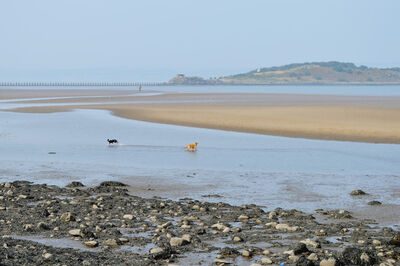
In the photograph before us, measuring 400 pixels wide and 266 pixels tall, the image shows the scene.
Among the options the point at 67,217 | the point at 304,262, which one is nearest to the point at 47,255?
the point at 67,217

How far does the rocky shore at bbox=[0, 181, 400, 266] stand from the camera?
26.3 feet

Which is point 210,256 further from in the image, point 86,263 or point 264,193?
point 264,193

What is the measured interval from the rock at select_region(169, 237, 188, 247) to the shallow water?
11.9 ft

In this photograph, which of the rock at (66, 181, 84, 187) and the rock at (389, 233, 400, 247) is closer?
the rock at (389, 233, 400, 247)

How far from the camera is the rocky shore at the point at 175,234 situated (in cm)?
802

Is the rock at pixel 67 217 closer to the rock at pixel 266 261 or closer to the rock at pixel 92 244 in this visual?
the rock at pixel 92 244

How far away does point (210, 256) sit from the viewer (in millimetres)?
8320

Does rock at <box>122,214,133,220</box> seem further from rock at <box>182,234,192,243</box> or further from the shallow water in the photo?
the shallow water

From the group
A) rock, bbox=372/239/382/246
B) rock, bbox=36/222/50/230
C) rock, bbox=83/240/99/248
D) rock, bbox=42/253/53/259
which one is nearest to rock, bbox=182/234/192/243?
rock, bbox=83/240/99/248

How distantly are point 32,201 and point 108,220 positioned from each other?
2.38 metres

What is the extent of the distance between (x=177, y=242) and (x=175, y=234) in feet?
1.96

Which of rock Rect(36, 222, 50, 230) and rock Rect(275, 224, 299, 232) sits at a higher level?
rock Rect(275, 224, 299, 232)

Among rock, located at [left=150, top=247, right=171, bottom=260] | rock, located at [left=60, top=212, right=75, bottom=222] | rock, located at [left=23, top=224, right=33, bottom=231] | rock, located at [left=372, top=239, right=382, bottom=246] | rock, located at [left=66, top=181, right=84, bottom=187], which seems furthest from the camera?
rock, located at [left=66, top=181, right=84, bottom=187]

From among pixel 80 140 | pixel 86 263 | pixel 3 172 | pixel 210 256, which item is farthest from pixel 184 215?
pixel 80 140
